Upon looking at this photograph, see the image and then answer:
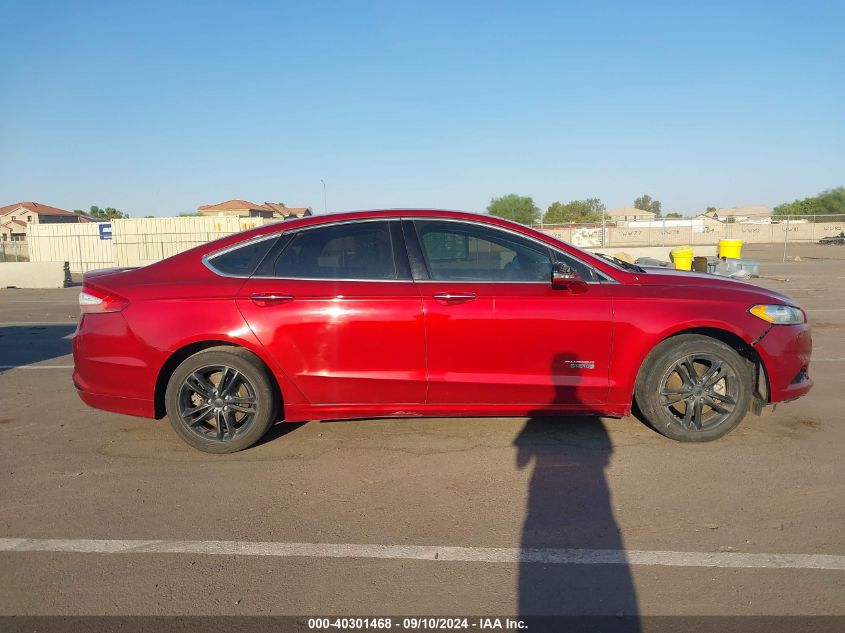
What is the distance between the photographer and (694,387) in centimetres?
427

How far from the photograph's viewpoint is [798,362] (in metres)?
4.33

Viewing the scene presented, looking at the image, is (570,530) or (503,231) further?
(503,231)

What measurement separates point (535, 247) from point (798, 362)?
2044 mm

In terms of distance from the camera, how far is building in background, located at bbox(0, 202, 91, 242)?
72.2 metres

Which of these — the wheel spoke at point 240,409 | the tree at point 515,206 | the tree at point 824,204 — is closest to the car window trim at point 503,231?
the wheel spoke at point 240,409

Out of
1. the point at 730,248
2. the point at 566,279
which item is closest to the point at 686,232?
the point at 730,248

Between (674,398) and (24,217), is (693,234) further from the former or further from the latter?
(24,217)

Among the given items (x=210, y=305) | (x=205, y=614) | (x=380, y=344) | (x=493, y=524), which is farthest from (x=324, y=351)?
(x=205, y=614)

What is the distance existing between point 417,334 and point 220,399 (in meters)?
1.45

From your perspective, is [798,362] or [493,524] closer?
[493,524]

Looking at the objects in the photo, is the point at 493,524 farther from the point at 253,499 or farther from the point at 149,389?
the point at 149,389

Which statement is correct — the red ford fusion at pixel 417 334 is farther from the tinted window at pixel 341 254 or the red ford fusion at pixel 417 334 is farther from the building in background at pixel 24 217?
the building in background at pixel 24 217

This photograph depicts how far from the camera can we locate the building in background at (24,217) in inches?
2844

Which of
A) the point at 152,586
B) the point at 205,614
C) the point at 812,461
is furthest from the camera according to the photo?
the point at 812,461
